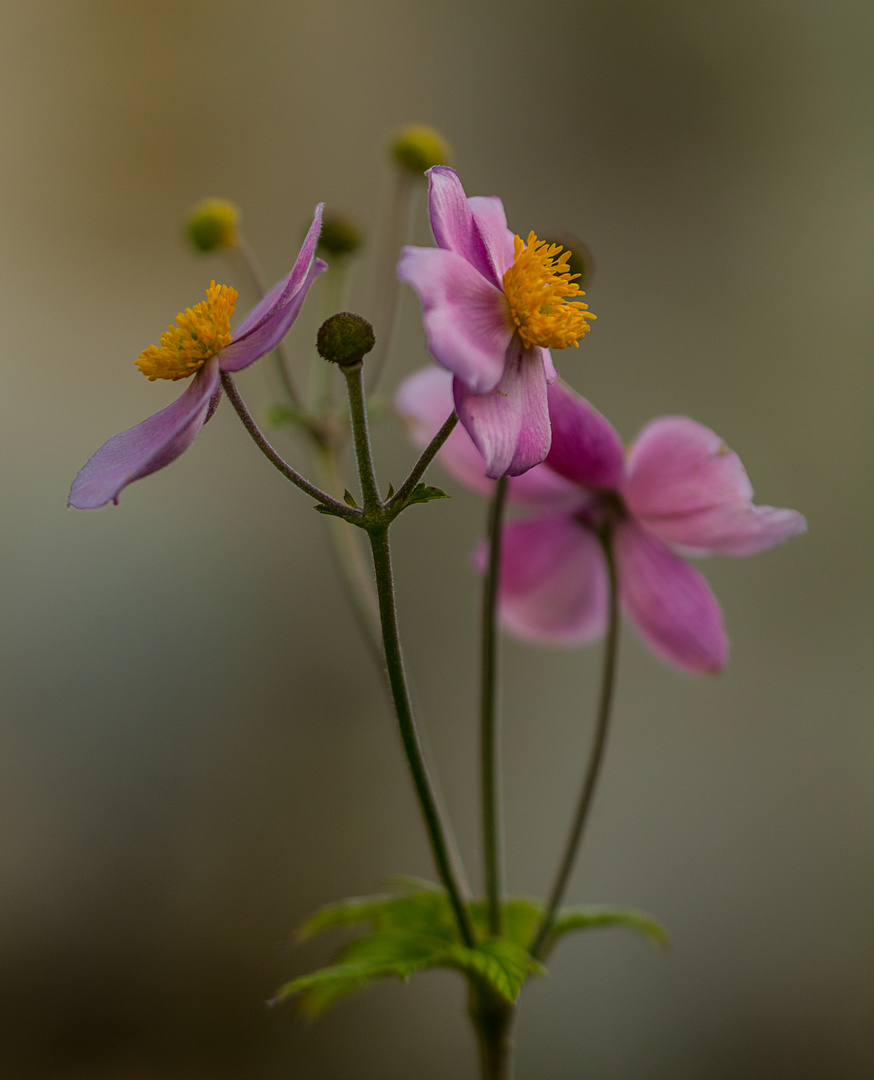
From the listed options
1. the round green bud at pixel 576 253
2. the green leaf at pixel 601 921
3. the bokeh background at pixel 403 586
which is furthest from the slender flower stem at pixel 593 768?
the bokeh background at pixel 403 586

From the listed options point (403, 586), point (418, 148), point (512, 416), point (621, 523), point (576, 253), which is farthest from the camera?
point (403, 586)

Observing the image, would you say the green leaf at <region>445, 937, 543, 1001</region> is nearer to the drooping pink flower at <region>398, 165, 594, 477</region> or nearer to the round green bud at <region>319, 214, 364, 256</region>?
the drooping pink flower at <region>398, 165, 594, 477</region>

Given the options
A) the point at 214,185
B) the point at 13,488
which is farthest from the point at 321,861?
the point at 214,185

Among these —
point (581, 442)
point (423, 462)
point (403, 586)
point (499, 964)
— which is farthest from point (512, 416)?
point (403, 586)

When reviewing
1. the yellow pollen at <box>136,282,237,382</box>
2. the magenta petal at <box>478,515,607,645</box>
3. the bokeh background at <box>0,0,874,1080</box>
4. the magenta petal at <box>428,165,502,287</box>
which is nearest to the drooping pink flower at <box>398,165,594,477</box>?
the magenta petal at <box>428,165,502,287</box>

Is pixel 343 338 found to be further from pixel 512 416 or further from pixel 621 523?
pixel 621 523

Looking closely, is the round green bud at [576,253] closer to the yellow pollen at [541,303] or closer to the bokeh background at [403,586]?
the yellow pollen at [541,303]
